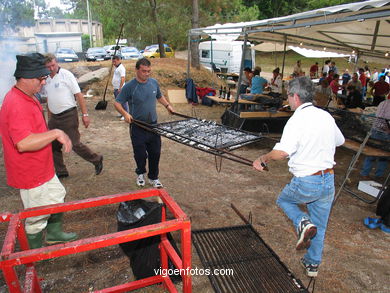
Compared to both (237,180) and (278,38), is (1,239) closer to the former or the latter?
(237,180)

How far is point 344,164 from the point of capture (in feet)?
20.6

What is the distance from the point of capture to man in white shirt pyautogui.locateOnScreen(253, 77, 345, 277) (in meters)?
2.43

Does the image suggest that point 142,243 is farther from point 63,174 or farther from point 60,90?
point 63,174

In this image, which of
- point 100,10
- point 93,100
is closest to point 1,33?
point 100,10

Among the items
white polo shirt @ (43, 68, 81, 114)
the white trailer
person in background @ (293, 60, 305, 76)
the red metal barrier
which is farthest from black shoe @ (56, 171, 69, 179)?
the white trailer

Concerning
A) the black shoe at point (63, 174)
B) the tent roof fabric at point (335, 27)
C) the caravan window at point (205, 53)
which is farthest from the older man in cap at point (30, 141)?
the caravan window at point (205, 53)

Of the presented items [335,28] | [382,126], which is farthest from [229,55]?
[382,126]

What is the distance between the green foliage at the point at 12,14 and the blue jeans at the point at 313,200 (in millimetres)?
20587

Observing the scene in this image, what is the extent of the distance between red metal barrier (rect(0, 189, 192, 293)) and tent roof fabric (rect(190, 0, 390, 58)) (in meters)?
4.00

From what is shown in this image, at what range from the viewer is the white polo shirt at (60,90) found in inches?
170

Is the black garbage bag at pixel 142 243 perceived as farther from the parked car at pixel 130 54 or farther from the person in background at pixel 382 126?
the parked car at pixel 130 54

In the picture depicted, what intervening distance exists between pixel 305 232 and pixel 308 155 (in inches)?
26.4

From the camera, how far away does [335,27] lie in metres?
6.83

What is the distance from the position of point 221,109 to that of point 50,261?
924cm
